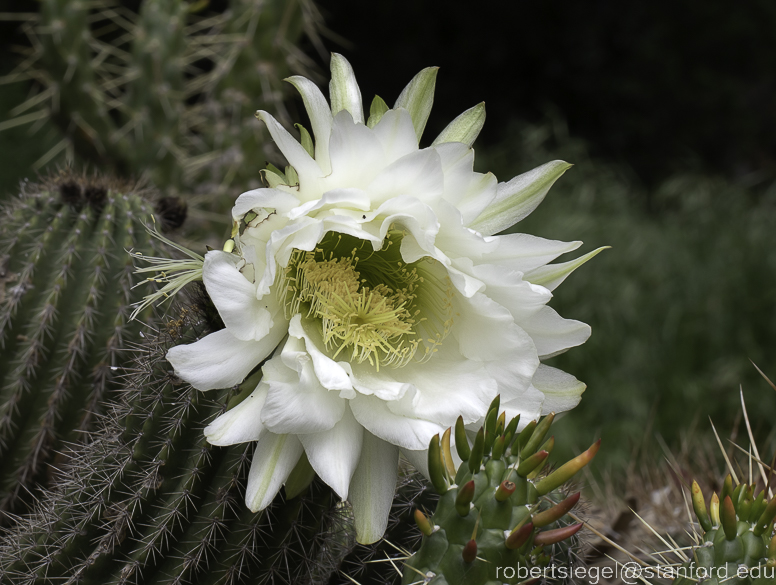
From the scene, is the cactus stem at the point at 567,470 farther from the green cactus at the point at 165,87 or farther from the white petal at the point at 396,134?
the green cactus at the point at 165,87

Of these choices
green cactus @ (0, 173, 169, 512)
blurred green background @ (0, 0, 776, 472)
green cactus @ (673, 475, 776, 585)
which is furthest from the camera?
blurred green background @ (0, 0, 776, 472)

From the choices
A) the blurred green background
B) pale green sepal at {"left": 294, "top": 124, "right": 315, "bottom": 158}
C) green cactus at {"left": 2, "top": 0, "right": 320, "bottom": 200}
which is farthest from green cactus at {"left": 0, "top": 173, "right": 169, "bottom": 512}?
green cactus at {"left": 2, "top": 0, "right": 320, "bottom": 200}

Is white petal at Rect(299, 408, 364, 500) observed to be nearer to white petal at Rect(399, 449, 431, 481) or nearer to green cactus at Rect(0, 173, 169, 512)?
white petal at Rect(399, 449, 431, 481)

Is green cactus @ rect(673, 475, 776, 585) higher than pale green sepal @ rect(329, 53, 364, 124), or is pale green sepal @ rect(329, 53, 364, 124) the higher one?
pale green sepal @ rect(329, 53, 364, 124)

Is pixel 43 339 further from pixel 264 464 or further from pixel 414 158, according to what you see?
pixel 414 158

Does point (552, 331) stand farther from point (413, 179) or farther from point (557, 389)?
point (413, 179)

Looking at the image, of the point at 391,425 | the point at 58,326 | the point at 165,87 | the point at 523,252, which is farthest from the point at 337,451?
the point at 165,87
